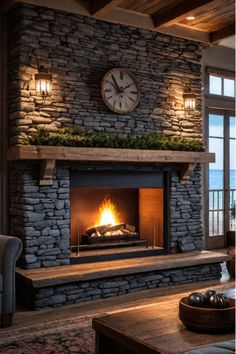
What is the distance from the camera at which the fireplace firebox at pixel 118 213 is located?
5402 millimetres

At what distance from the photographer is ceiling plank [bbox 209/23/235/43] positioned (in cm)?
597

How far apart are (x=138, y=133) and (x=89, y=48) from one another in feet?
3.83

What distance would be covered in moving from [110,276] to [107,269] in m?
0.09

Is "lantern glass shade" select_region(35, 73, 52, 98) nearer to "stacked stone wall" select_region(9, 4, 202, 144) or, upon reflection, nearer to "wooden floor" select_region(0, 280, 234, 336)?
"stacked stone wall" select_region(9, 4, 202, 144)

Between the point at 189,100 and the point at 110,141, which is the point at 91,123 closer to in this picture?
the point at 110,141

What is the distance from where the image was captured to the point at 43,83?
480 cm

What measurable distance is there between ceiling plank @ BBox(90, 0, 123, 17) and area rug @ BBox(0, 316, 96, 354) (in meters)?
3.26

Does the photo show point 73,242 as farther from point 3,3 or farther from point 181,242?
point 3,3

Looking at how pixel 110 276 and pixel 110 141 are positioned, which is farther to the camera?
pixel 110 141

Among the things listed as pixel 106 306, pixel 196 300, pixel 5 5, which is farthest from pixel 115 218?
pixel 196 300

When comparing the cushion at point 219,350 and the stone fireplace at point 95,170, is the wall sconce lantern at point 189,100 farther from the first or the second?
the cushion at point 219,350

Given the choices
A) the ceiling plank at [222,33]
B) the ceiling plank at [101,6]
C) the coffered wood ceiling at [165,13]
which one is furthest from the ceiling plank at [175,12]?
the ceiling plank at [222,33]

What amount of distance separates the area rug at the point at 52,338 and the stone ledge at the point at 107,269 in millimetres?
483

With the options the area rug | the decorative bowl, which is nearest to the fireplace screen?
the area rug
